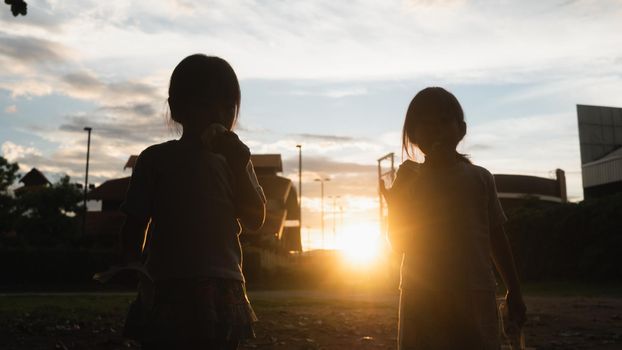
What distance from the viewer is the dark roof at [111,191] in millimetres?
51769

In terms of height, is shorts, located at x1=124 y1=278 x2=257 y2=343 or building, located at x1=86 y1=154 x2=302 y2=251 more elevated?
building, located at x1=86 y1=154 x2=302 y2=251

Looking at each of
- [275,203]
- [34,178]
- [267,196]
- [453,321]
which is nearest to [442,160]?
[453,321]

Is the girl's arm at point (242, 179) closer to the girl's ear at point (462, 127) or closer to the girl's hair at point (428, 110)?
the girl's hair at point (428, 110)

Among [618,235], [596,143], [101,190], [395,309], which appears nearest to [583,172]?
[596,143]

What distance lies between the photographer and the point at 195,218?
2164 millimetres

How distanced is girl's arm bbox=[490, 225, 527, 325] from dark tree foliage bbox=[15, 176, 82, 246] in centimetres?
4726

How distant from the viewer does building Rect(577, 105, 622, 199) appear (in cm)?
5378

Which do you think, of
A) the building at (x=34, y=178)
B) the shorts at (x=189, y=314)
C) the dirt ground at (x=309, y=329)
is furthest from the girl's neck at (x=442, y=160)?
the building at (x=34, y=178)

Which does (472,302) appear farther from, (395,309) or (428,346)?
(395,309)

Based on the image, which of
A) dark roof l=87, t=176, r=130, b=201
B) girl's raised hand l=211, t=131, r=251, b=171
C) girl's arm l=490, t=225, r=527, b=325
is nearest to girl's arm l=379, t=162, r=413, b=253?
girl's arm l=490, t=225, r=527, b=325

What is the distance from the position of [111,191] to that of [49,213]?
6.05 m

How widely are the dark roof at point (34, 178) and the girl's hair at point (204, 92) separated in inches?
3250

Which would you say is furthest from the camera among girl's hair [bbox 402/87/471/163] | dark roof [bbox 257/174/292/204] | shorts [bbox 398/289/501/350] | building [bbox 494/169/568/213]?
building [bbox 494/169/568/213]

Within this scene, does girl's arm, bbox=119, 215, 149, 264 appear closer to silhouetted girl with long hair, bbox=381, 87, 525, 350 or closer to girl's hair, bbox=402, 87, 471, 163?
silhouetted girl with long hair, bbox=381, 87, 525, 350
